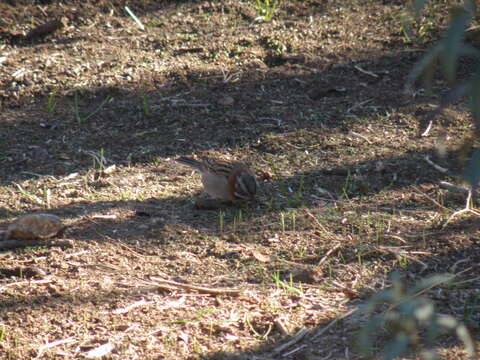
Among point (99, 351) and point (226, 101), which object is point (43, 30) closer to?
point (226, 101)

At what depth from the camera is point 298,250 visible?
443cm

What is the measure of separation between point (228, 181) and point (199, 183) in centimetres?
74

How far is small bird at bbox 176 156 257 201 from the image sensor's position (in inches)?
193

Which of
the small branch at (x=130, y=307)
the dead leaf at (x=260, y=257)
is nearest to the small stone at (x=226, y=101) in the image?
the dead leaf at (x=260, y=257)

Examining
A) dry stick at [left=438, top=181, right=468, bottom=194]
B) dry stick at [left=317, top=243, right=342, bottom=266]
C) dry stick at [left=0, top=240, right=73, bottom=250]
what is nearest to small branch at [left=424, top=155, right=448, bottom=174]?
dry stick at [left=438, top=181, right=468, bottom=194]

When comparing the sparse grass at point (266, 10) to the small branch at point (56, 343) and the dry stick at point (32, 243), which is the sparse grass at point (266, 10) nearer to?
the dry stick at point (32, 243)

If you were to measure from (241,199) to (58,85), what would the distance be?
271 centimetres

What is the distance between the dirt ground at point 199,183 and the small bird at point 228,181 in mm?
157

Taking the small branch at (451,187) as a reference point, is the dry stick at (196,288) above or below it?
below

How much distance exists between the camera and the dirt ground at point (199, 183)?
3635mm

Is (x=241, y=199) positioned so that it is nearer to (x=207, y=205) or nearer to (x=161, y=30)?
(x=207, y=205)

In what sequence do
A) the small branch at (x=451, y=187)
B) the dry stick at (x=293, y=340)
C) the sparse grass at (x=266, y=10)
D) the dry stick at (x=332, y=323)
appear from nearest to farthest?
the dry stick at (x=293, y=340)
the dry stick at (x=332, y=323)
the small branch at (x=451, y=187)
the sparse grass at (x=266, y=10)

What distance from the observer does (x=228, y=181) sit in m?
4.86

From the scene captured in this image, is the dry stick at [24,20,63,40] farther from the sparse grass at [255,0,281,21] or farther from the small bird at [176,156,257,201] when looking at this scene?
the small bird at [176,156,257,201]
